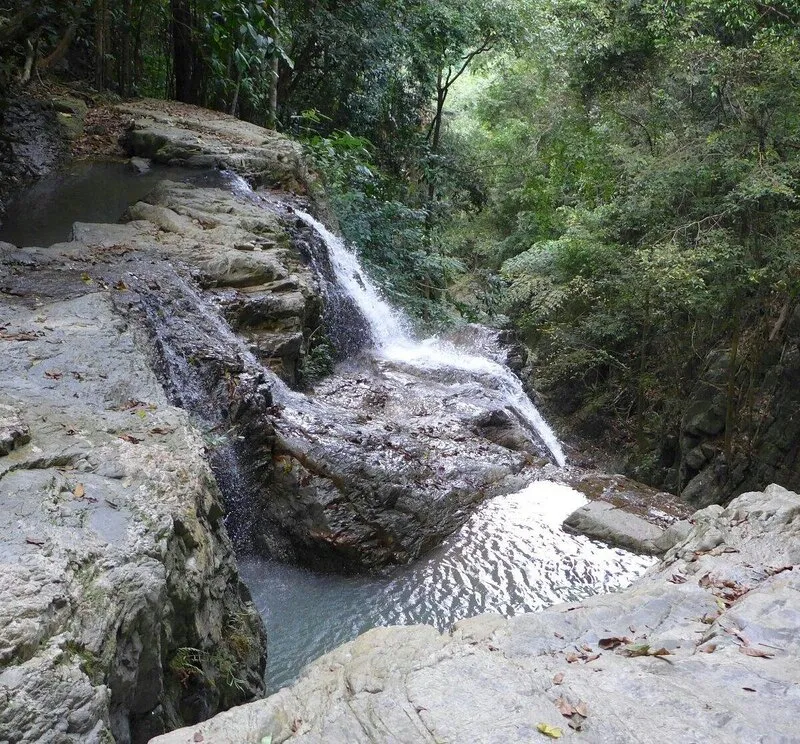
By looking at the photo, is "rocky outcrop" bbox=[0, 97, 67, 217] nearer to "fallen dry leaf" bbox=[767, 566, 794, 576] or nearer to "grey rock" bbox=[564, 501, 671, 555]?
"grey rock" bbox=[564, 501, 671, 555]

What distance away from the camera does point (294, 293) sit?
7.81 meters

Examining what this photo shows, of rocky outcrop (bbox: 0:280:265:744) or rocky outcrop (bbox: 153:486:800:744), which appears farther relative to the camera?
rocky outcrop (bbox: 153:486:800:744)

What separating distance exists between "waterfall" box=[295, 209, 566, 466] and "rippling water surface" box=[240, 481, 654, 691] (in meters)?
2.97

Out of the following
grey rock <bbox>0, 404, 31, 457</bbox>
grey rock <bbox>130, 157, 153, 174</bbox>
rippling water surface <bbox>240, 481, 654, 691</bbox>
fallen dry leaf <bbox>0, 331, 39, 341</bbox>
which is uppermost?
grey rock <bbox>130, 157, 153, 174</bbox>

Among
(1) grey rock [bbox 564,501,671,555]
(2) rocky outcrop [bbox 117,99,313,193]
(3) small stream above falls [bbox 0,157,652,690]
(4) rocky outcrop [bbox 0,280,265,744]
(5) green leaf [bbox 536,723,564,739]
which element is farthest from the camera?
(2) rocky outcrop [bbox 117,99,313,193]

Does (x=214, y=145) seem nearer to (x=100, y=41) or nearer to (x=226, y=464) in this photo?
(x=100, y=41)

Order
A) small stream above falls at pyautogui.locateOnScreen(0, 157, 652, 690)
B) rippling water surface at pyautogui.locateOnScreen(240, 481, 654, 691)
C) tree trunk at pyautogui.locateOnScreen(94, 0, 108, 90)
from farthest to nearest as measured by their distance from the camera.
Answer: tree trunk at pyautogui.locateOnScreen(94, 0, 108, 90)
small stream above falls at pyautogui.locateOnScreen(0, 157, 652, 690)
rippling water surface at pyautogui.locateOnScreen(240, 481, 654, 691)

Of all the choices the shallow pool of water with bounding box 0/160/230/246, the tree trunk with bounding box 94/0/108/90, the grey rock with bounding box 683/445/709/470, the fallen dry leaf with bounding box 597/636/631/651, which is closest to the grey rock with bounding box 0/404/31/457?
the fallen dry leaf with bounding box 597/636/631/651

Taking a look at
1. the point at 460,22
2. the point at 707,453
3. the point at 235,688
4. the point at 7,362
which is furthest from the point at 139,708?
the point at 460,22

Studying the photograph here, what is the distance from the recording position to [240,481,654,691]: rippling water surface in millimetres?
5199

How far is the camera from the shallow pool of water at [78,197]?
7902 mm

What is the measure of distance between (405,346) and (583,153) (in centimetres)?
742

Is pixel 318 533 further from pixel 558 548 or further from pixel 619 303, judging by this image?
pixel 619 303

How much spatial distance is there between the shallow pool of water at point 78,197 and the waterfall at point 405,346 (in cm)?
209
